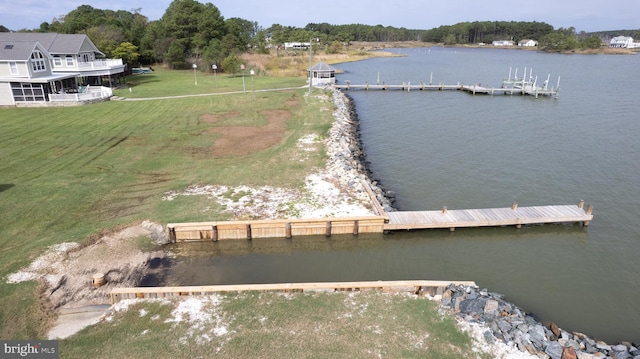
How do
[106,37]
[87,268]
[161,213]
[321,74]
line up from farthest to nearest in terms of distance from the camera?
[106,37] < [321,74] < [161,213] < [87,268]

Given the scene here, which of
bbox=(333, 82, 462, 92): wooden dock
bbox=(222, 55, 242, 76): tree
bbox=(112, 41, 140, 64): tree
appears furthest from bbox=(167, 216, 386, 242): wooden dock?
bbox=(112, 41, 140, 64): tree

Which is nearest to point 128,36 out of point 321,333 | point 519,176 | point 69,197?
point 69,197

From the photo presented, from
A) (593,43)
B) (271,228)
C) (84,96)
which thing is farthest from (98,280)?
(593,43)

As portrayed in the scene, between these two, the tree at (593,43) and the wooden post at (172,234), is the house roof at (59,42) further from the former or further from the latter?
the tree at (593,43)

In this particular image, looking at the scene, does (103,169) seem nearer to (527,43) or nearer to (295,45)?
(295,45)

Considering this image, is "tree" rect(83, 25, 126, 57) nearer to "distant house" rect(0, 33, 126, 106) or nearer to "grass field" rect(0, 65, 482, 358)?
"distant house" rect(0, 33, 126, 106)

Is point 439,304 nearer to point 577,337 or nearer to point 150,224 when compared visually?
point 577,337

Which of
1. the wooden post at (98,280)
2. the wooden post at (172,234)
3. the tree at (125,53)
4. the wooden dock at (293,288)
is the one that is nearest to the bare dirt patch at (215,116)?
the wooden post at (172,234)
